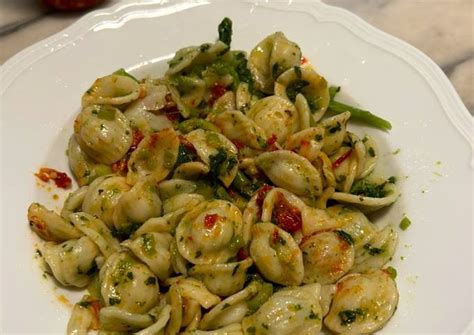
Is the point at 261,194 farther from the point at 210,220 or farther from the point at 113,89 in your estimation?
the point at 113,89

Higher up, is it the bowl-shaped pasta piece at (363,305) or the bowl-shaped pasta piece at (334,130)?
the bowl-shaped pasta piece at (334,130)

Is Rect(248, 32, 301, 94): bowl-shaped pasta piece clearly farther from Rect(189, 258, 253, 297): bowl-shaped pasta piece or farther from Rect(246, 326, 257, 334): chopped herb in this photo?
Rect(246, 326, 257, 334): chopped herb

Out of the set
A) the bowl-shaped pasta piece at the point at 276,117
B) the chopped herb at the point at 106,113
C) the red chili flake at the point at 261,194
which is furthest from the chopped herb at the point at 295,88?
the chopped herb at the point at 106,113

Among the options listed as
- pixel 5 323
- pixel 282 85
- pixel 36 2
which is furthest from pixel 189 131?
pixel 36 2

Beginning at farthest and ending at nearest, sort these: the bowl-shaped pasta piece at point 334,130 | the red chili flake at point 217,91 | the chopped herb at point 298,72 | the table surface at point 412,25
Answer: the table surface at point 412,25 < the red chili flake at point 217,91 < the chopped herb at point 298,72 < the bowl-shaped pasta piece at point 334,130

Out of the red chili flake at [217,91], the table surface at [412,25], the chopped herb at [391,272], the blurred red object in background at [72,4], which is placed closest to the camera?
the chopped herb at [391,272]

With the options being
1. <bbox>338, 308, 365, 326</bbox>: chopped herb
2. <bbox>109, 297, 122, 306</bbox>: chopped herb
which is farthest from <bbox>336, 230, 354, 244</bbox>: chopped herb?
<bbox>109, 297, 122, 306</bbox>: chopped herb

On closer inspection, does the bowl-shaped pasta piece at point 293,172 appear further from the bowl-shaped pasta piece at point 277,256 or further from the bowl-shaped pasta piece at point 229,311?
the bowl-shaped pasta piece at point 229,311
